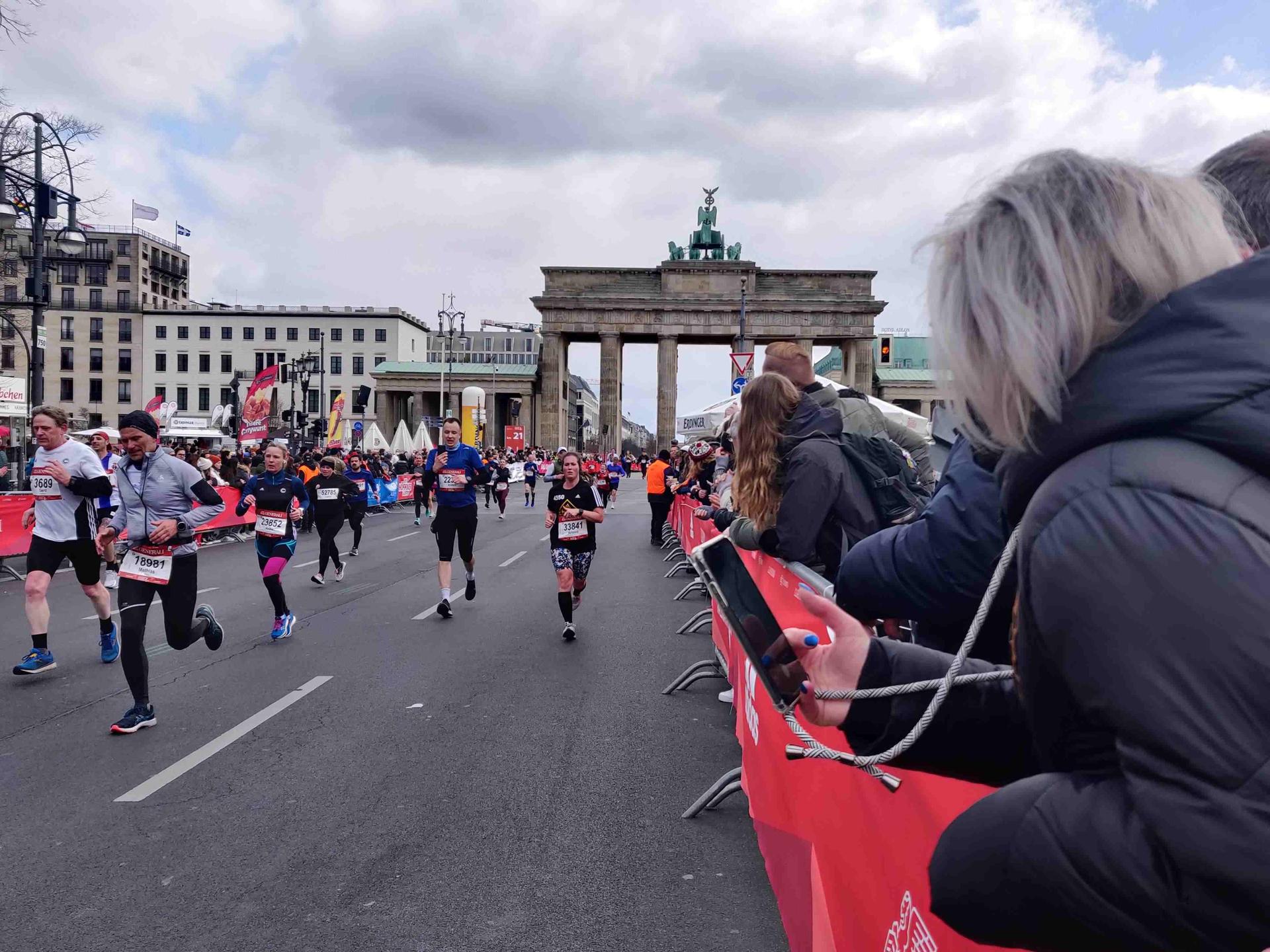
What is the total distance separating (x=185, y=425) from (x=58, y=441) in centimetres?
5576

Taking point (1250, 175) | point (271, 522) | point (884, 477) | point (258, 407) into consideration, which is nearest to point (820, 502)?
point (884, 477)

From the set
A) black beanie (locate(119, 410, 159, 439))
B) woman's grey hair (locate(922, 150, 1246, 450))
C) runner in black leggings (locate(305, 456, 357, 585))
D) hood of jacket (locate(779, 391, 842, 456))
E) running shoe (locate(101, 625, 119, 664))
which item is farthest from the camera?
runner in black leggings (locate(305, 456, 357, 585))

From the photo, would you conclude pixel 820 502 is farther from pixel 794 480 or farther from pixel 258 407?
pixel 258 407

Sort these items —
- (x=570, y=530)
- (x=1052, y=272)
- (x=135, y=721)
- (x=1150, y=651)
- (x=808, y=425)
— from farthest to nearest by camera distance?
(x=570, y=530) < (x=135, y=721) < (x=808, y=425) < (x=1052, y=272) < (x=1150, y=651)

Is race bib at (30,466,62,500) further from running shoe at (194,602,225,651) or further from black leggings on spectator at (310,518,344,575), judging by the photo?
black leggings on spectator at (310,518,344,575)

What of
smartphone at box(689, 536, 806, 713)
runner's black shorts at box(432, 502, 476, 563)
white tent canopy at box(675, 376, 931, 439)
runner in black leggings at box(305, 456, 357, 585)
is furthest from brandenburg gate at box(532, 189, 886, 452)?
smartphone at box(689, 536, 806, 713)

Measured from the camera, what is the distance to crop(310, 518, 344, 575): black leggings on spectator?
13727mm

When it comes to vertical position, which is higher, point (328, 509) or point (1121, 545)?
point (1121, 545)

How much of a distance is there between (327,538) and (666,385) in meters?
64.7

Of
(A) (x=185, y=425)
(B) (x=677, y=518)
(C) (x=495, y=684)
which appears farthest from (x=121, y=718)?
(A) (x=185, y=425)

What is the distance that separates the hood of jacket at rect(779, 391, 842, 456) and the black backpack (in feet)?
0.26

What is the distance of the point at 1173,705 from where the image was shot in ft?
3.35

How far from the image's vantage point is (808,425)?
4371 millimetres

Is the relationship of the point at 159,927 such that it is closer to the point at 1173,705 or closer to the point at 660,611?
the point at 1173,705
